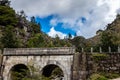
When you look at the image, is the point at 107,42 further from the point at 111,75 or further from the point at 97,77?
the point at 97,77

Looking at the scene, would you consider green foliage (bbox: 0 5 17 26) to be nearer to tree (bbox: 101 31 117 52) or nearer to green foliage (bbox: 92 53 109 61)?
tree (bbox: 101 31 117 52)

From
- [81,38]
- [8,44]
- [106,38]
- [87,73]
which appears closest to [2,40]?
[8,44]

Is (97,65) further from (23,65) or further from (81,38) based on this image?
(81,38)

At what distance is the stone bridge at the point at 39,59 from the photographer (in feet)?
126

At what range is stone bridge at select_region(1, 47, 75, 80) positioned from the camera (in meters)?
38.3

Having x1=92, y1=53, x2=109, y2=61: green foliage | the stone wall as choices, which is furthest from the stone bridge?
x1=92, y1=53, x2=109, y2=61: green foliage

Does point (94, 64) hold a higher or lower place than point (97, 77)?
higher

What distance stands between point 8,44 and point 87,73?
21.6 metres

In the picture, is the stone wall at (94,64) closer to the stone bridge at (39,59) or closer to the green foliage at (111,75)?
the green foliage at (111,75)

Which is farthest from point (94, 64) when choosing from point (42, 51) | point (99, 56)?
point (42, 51)

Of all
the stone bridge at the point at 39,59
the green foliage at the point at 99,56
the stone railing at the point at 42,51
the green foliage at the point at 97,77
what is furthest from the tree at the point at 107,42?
the green foliage at the point at 97,77

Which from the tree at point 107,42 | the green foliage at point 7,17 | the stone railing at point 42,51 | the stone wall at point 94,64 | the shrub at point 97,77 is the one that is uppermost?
the green foliage at point 7,17

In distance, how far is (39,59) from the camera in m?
39.3

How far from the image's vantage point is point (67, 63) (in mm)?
38281
